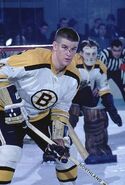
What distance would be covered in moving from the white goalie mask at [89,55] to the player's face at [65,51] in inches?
62.1

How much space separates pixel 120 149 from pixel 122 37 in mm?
2961

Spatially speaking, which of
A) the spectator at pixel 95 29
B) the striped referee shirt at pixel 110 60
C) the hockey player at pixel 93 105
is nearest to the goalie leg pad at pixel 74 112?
the hockey player at pixel 93 105

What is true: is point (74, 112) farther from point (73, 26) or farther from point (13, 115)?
point (73, 26)

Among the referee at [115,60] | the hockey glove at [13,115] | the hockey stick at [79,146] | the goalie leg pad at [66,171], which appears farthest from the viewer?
the referee at [115,60]

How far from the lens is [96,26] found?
22.6 ft

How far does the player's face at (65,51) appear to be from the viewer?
244cm

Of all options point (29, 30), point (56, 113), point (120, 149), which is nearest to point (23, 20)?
point (29, 30)

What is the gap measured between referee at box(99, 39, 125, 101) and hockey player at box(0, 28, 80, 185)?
2.82 m

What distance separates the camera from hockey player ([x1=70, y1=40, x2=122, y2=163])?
156 inches

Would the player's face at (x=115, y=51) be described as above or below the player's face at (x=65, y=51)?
below

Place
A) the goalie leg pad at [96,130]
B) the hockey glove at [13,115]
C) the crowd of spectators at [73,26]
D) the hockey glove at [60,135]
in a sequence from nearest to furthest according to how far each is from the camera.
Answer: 1. the hockey glove at [13,115]
2. the hockey glove at [60,135]
3. the goalie leg pad at [96,130]
4. the crowd of spectators at [73,26]

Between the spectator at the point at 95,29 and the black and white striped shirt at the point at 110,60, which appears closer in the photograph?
the black and white striped shirt at the point at 110,60

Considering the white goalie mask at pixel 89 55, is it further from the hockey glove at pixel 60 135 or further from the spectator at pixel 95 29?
the spectator at pixel 95 29

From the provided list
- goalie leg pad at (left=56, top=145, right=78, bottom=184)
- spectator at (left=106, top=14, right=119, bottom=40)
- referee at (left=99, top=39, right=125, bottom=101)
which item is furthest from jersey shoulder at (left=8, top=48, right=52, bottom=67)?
spectator at (left=106, top=14, right=119, bottom=40)
